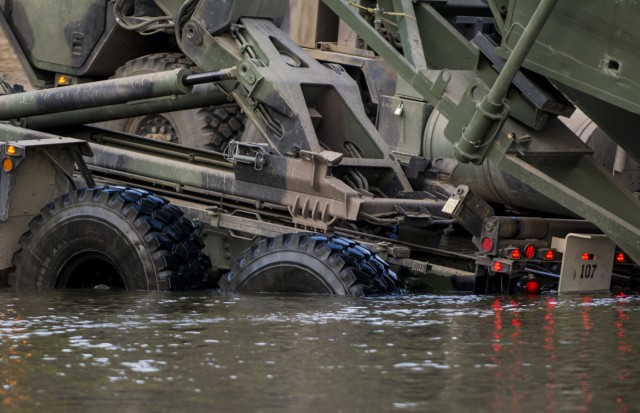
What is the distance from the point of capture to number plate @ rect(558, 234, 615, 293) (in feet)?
31.3

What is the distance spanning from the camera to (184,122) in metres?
12.4

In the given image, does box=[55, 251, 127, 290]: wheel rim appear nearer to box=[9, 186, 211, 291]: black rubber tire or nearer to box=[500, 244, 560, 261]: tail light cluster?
box=[9, 186, 211, 291]: black rubber tire

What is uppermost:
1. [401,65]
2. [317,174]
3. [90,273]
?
[401,65]

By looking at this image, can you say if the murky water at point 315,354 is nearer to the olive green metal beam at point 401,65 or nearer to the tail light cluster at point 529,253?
the tail light cluster at point 529,253

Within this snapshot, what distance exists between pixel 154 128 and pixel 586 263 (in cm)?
438

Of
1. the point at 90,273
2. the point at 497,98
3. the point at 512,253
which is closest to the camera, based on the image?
the point at 497,98

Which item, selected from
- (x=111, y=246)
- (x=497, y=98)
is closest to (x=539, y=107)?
(x=497, y=98)

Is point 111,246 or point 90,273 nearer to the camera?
point 111,246

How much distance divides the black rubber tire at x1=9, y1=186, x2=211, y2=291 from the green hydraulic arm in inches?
71.1

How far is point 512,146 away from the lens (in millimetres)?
9141

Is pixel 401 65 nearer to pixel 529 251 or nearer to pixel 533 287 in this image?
pixel 529 251

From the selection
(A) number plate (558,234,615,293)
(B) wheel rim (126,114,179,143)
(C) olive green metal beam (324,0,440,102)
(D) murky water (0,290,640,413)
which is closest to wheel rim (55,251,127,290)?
(D) murky water (0,290,640,413)

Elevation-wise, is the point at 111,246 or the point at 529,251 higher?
the point at 529,251

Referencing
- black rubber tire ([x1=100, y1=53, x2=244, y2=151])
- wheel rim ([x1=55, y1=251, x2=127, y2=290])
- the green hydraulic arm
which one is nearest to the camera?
the green hydraulic arm
